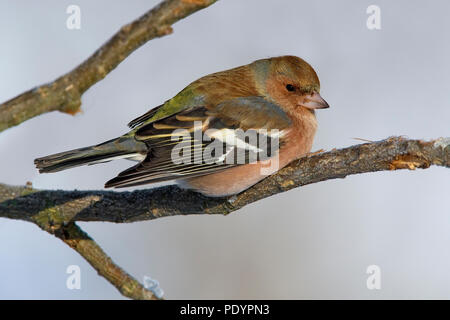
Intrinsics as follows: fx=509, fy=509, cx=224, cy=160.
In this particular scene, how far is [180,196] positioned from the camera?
336cm

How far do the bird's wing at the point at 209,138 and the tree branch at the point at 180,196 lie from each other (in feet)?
0.78

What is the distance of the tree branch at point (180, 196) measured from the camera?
9.14ft

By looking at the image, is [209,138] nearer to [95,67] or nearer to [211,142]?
[211,142]

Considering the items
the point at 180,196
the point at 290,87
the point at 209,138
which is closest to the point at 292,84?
the point at 290,87

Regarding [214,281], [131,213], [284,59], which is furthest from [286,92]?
[214,281]

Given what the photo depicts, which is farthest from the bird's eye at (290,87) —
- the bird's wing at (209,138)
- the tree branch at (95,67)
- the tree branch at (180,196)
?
the tree branch at (95,67)

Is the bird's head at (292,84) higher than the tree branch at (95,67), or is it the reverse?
the bird's head at (292,84)

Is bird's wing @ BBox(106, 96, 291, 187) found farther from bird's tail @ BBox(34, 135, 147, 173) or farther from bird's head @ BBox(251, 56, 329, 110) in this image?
bird's head @ BBox(251, 56, 329, 110)

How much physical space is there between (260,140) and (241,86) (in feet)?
1.72

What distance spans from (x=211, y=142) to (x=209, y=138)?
0.10ft

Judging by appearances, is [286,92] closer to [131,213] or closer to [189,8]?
[131,213]

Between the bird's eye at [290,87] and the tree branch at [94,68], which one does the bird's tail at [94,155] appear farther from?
the bird's eye at [290,87]

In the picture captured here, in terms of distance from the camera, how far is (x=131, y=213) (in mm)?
3246

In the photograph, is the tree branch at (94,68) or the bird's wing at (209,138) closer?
the tree branch at (94,68)
